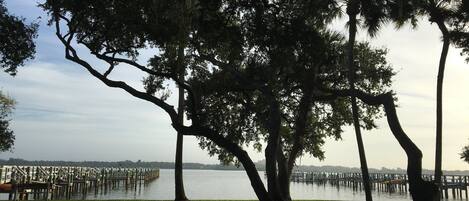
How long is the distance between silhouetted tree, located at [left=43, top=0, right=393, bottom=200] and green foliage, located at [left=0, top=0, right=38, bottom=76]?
51.2 inches

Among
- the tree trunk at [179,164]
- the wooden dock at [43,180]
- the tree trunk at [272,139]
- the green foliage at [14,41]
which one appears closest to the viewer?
the green foliage at [14,41]

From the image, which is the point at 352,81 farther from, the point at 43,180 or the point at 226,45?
the point at 43,180

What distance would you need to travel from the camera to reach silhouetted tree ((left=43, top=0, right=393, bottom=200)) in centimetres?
1375

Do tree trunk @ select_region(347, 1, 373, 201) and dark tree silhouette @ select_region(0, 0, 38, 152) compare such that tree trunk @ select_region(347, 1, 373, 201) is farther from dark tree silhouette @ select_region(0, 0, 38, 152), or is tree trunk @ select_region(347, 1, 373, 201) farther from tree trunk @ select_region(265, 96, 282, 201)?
dark tree silhouette @ select_region(0, 0, 38, 152)

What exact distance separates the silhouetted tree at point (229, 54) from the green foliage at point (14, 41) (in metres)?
1.30

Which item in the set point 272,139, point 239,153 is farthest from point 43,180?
point 239,153

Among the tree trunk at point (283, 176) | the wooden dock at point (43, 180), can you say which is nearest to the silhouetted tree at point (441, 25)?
the tree trunk at point (283, 176)

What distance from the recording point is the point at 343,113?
23.4 metres

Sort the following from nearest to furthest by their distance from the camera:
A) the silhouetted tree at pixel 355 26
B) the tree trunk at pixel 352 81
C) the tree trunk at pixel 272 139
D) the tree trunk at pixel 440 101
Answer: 1. the tree trunk at pixel 272 139
2. the tree trunk at pixel 352 81
3. the silhouetted tree at pixel 355 26
4. the tree trunk at pixel 440 101

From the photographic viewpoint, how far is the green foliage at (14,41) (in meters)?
12.6

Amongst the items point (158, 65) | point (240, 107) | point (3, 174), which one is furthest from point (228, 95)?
point (3, 174)

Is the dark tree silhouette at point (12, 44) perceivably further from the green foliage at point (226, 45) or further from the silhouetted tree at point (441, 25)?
the silhouetted tree at point (441, 25)

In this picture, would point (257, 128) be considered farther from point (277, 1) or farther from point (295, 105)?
point (277, 1)

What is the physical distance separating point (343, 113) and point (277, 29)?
896cm
